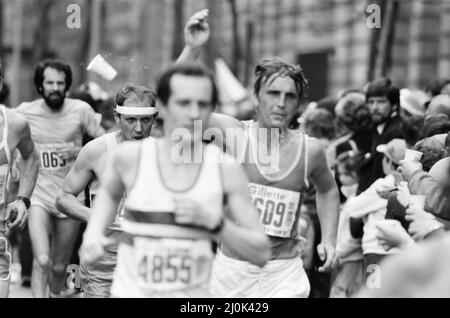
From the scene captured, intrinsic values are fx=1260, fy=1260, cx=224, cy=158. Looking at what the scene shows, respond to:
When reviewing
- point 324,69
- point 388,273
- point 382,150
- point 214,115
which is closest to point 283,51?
point 324,69

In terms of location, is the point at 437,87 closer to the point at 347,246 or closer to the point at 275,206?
the point at 347,246

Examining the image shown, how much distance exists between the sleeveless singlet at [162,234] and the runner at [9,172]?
2370 millimetres

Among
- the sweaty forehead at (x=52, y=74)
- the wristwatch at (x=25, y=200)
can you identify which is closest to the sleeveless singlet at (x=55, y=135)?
the sweaty forehead at (x=52, y=74)

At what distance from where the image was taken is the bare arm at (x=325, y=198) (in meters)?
7.06

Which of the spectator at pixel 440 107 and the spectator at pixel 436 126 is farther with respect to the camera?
the spectator at pixel 440 107

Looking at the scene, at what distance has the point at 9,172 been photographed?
7.88 m

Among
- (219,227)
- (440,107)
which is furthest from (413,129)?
(219,227)

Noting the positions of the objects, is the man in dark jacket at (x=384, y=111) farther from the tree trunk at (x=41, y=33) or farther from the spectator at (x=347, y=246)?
the tree trunk at (x=41, y=33)

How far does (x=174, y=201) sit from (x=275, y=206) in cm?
197

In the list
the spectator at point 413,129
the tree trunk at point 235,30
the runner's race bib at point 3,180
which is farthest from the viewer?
the tree trunk at point 235,30

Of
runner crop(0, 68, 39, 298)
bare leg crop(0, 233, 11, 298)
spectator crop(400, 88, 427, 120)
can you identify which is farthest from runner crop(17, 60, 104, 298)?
spectator crop(400, 88, 427, 120)

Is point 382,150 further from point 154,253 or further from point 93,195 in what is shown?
point 154,253
